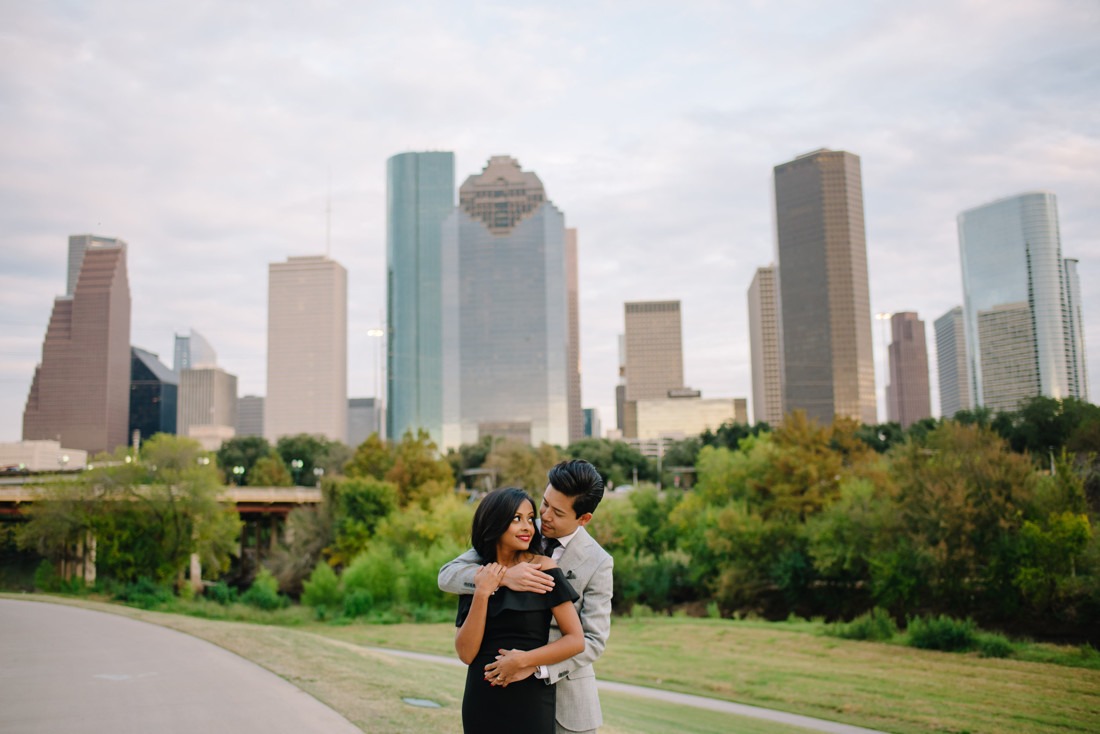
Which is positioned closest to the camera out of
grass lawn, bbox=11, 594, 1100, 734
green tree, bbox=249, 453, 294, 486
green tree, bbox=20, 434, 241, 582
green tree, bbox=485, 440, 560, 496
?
grass lawn, bbox=11, 594, 1100, 734

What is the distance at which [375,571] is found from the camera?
1415 inches

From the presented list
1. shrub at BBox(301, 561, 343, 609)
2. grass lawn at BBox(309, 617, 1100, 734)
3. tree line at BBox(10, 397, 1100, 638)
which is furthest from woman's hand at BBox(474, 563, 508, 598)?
shrub at BBox(301, 561, 343, 609)

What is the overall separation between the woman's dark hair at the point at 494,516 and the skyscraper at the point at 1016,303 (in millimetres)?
100860

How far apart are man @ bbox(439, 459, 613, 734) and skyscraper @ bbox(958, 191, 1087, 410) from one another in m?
100

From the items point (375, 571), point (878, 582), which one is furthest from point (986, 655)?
point (375, 571)

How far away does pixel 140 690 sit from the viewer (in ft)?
31.3

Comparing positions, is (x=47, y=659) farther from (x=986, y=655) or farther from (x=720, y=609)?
(x=720, y=609)

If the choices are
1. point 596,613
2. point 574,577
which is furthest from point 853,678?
point 574,577

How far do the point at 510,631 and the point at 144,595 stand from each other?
3218cm

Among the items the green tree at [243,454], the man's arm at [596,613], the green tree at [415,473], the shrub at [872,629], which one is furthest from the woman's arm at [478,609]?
the green tree at [243,454]

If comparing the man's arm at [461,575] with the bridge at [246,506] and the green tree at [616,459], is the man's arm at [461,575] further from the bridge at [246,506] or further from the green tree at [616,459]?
the green tree at [616,459]

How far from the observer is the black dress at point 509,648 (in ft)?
12.0

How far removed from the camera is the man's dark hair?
409 centimetres

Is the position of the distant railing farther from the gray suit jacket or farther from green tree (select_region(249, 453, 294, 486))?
the gray suit jacket
